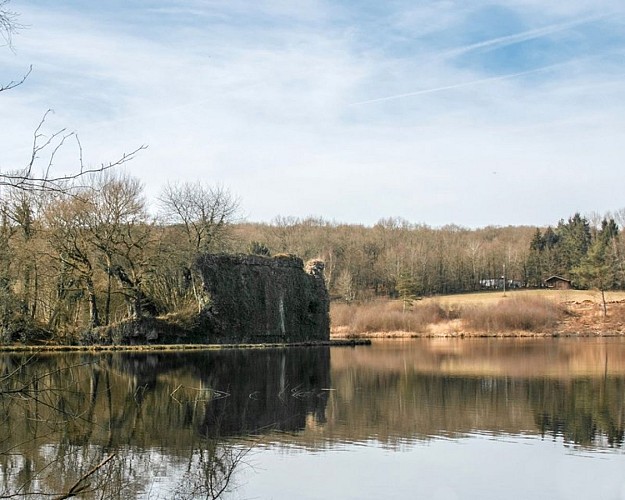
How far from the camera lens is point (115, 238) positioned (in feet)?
144

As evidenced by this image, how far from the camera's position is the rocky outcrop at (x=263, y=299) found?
1882 inches

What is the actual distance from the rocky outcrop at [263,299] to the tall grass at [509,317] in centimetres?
1622

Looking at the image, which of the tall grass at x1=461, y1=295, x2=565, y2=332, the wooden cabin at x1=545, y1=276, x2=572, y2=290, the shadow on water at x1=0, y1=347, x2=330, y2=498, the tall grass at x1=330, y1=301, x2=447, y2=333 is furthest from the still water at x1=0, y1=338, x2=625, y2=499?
the wooden cabin at x1=545, y1=276, x2=572, y2=290

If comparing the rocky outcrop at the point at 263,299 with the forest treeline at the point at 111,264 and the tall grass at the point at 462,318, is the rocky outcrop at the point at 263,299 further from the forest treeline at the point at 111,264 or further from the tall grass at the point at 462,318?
the tall grass at the point at 462,318

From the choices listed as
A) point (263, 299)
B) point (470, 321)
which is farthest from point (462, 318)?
point (263, 299)

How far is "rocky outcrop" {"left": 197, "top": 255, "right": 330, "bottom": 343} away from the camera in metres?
47.8

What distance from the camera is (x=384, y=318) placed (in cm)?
6306

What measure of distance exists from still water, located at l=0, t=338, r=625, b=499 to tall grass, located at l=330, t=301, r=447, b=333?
3269 cm

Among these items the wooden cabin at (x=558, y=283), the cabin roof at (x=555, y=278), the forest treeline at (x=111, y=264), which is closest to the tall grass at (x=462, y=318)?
the forest treeline at (x=111, y=264)

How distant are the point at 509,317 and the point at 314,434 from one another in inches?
1969

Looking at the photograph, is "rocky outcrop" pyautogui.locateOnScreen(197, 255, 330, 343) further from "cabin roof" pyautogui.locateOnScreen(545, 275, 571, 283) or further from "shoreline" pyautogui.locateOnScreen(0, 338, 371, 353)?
"cabin roof" pyautogui.locateOnScreen(545, 275, 571, 283)

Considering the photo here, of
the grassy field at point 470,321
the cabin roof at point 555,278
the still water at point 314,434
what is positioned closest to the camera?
the still water at point 314,434

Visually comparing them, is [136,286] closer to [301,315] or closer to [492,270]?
[301,315]

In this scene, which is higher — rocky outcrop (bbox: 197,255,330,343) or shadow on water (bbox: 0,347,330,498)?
rocky outcrop (bbox: 197,255,330,343)
